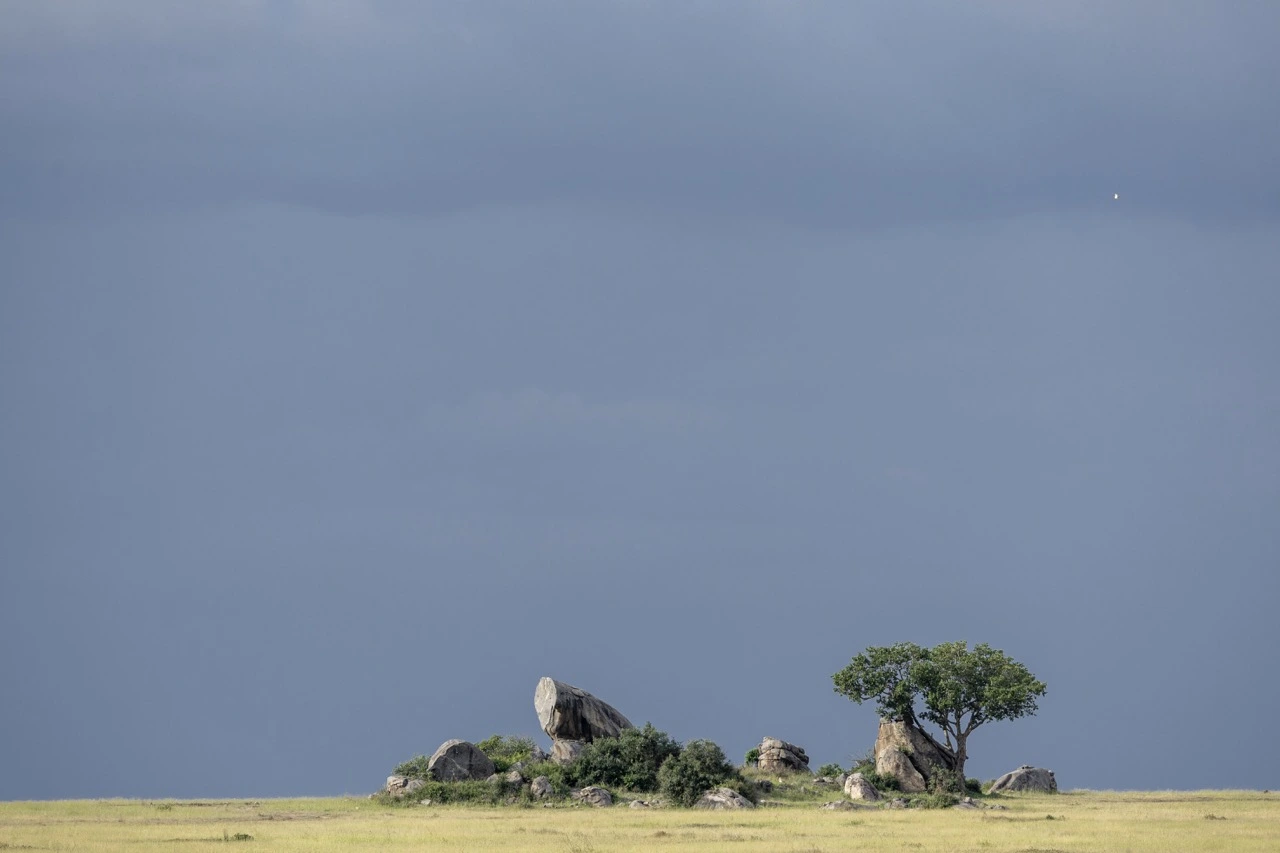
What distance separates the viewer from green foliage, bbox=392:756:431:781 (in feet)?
263

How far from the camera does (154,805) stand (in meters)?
77.2

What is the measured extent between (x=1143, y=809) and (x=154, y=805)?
49.6m

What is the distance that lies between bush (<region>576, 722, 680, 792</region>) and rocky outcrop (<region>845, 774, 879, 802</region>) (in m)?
9.27

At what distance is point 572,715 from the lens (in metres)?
88.6

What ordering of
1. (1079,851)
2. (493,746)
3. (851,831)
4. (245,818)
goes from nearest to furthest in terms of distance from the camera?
(1079,851), (851,831), (245,818), (493,746)

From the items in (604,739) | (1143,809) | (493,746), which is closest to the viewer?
(1143,809)

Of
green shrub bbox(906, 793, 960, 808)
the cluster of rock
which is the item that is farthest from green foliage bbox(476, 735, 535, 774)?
green shrub bbox(906, 793, 960, 808)

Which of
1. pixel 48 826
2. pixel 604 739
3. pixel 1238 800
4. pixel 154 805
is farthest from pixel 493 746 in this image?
pixel 1238 800

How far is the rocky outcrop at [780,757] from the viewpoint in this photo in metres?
87.6

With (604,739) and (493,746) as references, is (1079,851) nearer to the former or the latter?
(604,739)

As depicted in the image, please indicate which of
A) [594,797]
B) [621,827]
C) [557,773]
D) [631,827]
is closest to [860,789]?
[594,797]

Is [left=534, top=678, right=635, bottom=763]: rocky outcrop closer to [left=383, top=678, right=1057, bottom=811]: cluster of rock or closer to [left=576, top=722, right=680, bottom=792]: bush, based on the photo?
[left=383, top=678, right=1057, bottom=811]: cluster of rock

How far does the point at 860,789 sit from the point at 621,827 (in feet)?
69.1

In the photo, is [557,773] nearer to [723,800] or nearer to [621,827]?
[723,800]
